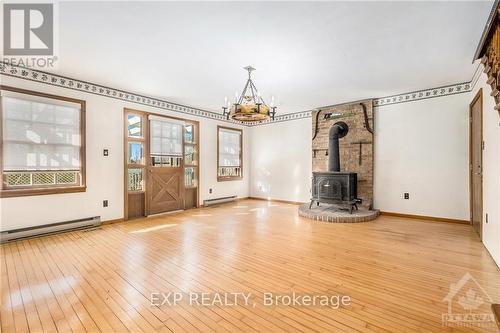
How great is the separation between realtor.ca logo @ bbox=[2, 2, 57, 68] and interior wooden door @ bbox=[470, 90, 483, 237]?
5.86 m

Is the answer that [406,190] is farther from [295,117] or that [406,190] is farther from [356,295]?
[356,295]

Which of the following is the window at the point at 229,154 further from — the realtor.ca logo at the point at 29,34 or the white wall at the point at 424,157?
the realtor.ca logo at the point at 29,34

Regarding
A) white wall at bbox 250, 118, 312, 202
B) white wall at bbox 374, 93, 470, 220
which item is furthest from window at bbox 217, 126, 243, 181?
white wall at bbox 374, 93, 470, 220

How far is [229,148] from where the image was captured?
24.0 ft

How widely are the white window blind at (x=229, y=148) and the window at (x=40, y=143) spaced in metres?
3.58

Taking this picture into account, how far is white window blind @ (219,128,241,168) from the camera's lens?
7.08m

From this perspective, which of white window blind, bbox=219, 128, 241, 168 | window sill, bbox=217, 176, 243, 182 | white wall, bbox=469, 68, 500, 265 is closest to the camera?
white wall, bbox=469, 68, 500, 265

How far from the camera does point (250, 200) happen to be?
299 inches

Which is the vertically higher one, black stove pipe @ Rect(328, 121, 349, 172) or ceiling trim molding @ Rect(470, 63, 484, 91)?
ceiling trim molding @ Rect(470, 63, 484, 91)

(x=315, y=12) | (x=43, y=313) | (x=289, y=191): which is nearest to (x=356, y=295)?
(x=43, y=313)

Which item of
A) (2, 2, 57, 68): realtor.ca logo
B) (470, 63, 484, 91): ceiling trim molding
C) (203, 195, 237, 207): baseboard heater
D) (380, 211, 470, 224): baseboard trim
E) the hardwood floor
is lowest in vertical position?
the hardwood floor

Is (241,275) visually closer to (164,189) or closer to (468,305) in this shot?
(468,305)

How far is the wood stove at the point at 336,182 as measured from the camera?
16.2 ft

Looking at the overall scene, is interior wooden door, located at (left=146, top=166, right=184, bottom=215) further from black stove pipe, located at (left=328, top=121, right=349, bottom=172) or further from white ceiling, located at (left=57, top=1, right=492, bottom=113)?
black stove pipe, located at (left=328, top=121, right=349, bottom=172)
